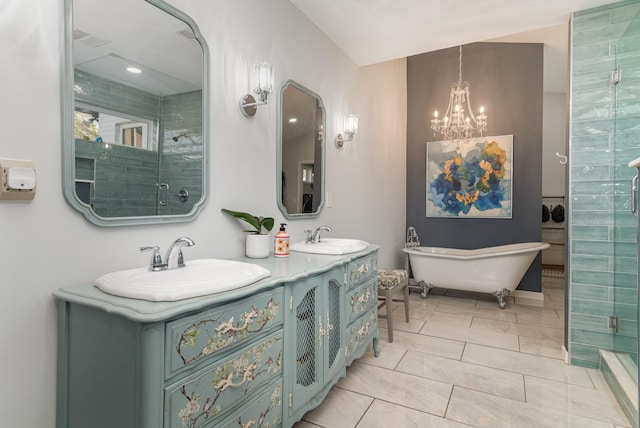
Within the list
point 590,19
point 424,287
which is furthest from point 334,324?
point 590,19

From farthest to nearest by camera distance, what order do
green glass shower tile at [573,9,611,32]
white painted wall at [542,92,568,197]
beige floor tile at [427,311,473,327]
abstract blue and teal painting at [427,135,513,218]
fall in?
white painted wall at [542,92,568,197] → abstract blue and teal painting at [427,135,513,218] → beige floor tile at [427,311,473,327] → green glass shower tile at [573,9,611,32]

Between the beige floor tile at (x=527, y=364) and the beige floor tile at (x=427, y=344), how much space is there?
81 mm

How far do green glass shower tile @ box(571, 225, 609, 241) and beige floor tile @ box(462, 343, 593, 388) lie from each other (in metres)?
0.93

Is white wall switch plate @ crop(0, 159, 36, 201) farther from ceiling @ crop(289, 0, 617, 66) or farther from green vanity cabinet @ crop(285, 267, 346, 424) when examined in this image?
ceiling @ crop(289, 0, 617, 66)

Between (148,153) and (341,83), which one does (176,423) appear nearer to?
(148,153)

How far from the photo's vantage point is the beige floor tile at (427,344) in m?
2.66

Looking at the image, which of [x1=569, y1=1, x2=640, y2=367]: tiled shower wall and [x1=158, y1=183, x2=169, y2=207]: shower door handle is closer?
[x1=158, y1=183, x2=169, y2=207]: shower door handle

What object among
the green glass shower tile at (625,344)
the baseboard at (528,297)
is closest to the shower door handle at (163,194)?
the green glass shower tile at (625,344)

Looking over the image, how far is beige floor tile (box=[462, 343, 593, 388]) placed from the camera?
2.31m

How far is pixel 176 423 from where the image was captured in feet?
3.33

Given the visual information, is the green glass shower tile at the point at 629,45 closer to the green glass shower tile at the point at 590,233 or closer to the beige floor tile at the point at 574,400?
the green glass shower tile at the point at 590,233

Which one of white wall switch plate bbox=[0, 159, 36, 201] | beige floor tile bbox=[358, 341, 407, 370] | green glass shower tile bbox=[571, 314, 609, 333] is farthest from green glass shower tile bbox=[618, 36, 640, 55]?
white wall switch plate bbox=[0, 159, 36, 201]

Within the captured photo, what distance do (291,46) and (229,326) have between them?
78.2 inches

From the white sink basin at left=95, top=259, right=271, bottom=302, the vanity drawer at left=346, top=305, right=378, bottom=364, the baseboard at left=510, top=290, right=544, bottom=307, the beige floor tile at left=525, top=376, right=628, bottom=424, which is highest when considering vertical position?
the white sink basin at left=95, top=259, right=271, bottom=302
